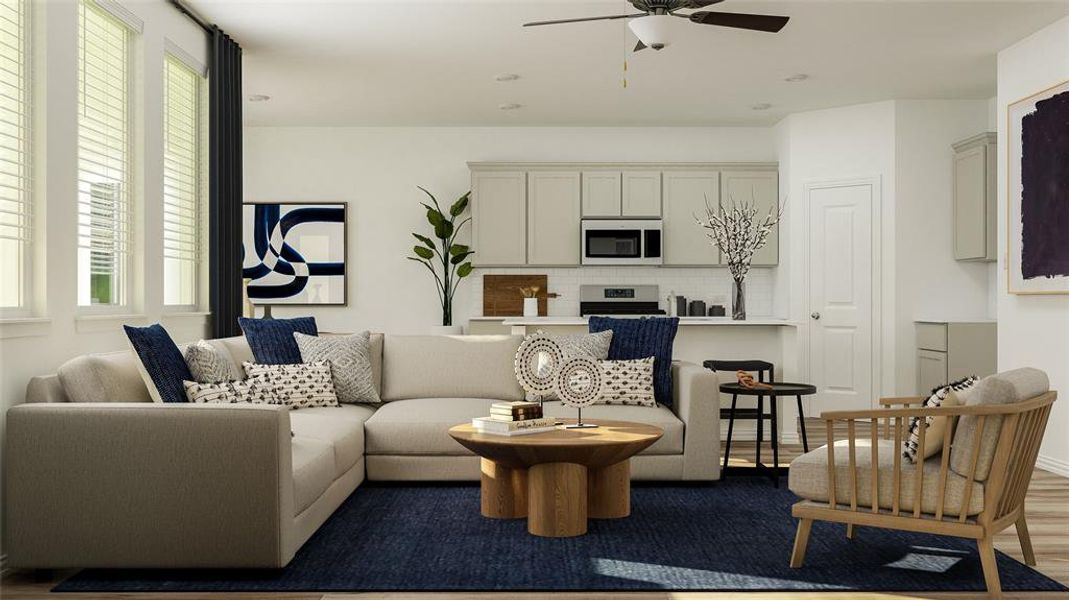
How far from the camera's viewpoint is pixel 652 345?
5.55 metres

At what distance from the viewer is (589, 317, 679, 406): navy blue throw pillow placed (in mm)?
5500

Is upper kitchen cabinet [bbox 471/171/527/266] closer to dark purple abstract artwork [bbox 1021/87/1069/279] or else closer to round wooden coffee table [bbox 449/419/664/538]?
dark purple abstract artwork [bbox 1021/87/1069/279]

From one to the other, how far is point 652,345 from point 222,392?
2.54 metres

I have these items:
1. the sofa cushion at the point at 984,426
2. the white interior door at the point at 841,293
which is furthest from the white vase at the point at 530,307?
the sofa cushion at the point at 984,426

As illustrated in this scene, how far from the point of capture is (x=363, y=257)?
9047 millimetres

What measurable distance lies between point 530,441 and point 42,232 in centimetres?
218

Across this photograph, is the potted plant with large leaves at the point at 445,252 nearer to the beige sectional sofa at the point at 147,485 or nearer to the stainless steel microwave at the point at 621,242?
the stainless steel microwave at the point at 621,242

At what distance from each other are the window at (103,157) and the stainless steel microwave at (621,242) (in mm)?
4773

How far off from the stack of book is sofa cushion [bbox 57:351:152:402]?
1479 mm

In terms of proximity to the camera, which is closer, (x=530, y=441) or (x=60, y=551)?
(x=60, y=551)

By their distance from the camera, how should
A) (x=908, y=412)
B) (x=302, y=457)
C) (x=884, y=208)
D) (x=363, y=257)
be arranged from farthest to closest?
(x=363, y=257)
(x=884, y=208)
(x=302, y=457)
(x=908, y=412)

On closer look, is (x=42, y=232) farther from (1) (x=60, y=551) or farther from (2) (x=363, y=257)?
(2) (x=363, y=257)

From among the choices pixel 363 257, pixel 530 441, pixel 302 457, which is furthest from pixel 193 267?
pixel 363 257

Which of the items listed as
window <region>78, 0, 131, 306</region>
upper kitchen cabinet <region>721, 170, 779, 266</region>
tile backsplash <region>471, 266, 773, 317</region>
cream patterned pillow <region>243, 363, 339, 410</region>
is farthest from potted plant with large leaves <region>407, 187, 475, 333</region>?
window <region>78, 0, 131, 306</region>
